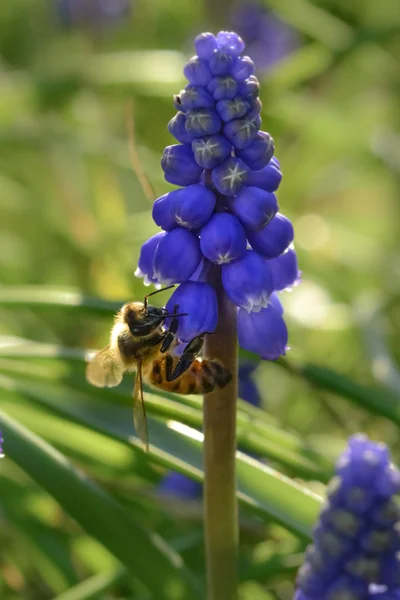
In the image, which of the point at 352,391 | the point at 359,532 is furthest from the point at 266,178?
the point at 352,391

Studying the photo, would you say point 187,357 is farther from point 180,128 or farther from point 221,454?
point 180,128

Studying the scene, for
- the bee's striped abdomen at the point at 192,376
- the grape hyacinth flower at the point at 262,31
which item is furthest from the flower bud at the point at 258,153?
the grape hyacinth flower at the point at 262,31

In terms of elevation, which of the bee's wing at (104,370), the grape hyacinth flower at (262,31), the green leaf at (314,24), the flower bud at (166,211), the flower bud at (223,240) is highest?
the grape hyacinth flower at (262,31)

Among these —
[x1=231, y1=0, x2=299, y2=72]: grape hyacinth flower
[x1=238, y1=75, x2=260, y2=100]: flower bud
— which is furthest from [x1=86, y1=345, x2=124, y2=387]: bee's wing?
[x1=231, y1=0, x2=299, y2=72]: grape hyacinth flower

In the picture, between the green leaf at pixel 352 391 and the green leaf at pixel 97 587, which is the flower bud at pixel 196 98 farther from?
the green leaf at pixel 97 587

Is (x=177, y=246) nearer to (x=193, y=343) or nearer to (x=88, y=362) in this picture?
(x=193, y=343)
